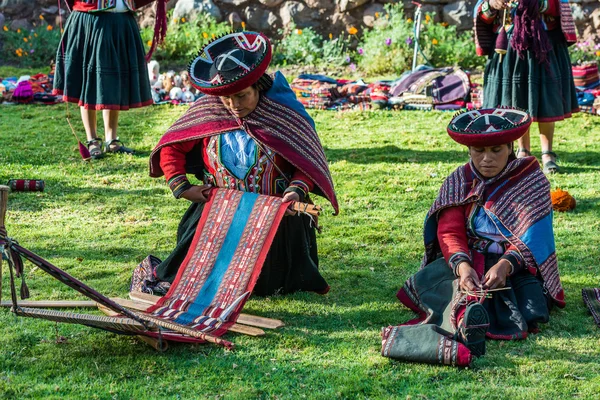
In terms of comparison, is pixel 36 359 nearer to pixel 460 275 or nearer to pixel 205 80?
pixel 205 80

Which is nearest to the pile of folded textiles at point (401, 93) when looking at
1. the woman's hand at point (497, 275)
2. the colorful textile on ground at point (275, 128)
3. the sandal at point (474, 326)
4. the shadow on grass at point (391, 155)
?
the shadow on grass at point (391, 155)

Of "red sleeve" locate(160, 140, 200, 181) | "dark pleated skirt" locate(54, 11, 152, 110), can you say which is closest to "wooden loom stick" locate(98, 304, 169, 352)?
"red sleeve" locate(160, 140, 200, 181)

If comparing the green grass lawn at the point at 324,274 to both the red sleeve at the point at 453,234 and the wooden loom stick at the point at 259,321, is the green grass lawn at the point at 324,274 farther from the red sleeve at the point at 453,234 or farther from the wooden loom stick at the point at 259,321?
the red sleeve at the point at 453,234

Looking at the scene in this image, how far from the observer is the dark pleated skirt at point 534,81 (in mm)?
7207

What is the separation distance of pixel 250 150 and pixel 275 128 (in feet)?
0.57

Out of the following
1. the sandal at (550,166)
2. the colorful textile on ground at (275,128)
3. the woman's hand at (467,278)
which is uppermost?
the colorful textile on ground at (275,128)

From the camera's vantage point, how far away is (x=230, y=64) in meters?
4.51

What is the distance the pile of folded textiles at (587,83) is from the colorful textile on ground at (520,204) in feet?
17.2

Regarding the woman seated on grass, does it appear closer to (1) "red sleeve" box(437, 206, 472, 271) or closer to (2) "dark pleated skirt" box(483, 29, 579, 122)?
(1) "red sleeve" box(437, 206, 472, 271)

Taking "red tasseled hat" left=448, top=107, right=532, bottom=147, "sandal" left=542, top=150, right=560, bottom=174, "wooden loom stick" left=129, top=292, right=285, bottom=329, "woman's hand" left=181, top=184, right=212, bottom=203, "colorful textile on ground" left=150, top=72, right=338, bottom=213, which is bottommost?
"sandal" left=542, top=150, right=560, bottom=174

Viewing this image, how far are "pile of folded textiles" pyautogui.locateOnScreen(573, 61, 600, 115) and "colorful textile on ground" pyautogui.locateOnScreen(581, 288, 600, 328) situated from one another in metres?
5.09

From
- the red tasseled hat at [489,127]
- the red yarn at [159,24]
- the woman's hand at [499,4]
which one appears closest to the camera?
the red tasseled hat at [489,127]

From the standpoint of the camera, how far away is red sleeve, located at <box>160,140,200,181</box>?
4.79 metres

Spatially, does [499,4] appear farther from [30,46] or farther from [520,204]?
[30,46]
